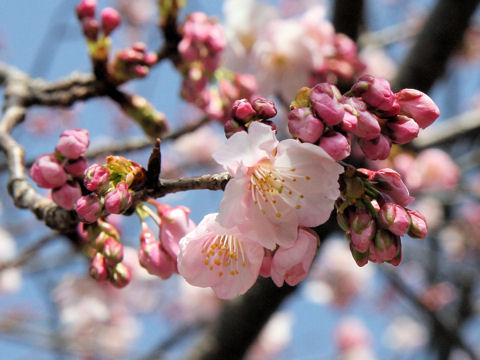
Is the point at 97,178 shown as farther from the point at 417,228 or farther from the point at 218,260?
the point at 417,228

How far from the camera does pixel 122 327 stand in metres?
4.50

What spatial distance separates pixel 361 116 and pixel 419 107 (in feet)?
0.39

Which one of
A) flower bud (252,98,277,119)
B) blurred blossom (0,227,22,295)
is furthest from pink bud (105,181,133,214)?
blurred blossom (0,227,22,295)

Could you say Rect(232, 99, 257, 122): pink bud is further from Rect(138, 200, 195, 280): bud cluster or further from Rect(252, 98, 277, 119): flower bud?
Rect(138, 200, 195, 280): bud cluster

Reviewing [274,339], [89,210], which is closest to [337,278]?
[274,339]

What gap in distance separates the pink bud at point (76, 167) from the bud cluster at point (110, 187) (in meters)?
0.15

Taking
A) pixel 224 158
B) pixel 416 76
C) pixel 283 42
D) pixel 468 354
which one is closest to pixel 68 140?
pixel 224 158

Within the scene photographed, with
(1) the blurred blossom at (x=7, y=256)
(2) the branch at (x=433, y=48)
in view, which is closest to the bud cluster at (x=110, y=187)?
(2) the branch at (x=433, y=48)

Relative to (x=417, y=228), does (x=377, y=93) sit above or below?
above

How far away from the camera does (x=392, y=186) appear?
0.77 meters

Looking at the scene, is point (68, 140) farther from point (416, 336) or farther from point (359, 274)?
point (416, 336)

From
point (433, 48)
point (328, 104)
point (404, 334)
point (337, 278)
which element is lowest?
point (404, 334)

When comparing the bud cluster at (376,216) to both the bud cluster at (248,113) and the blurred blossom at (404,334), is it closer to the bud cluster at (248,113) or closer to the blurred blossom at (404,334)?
the bud cluster at (248,113)

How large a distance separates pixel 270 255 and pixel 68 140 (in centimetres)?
43
